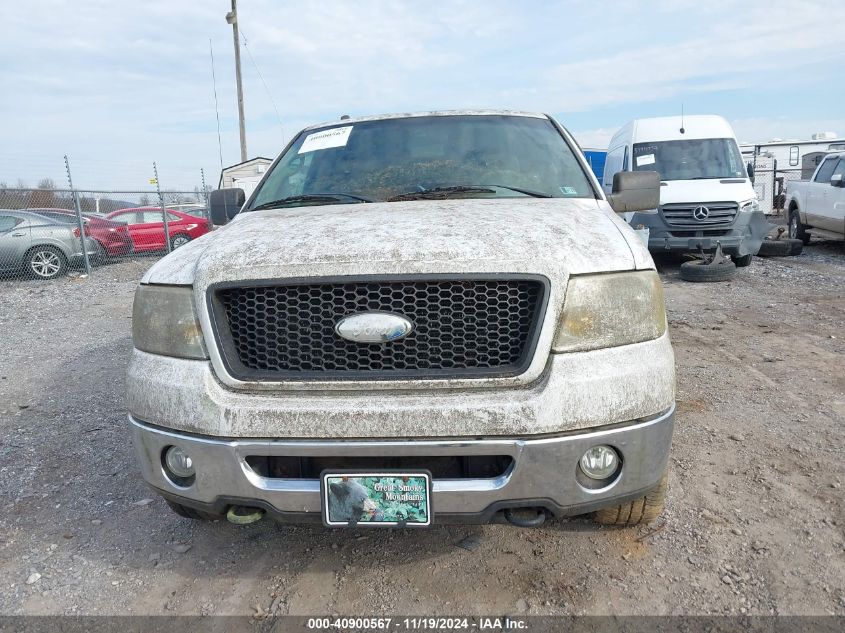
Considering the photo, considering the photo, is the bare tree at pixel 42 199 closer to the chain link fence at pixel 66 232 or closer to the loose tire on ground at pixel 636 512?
the chain link fence at pixel 66 232

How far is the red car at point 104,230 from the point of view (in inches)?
531

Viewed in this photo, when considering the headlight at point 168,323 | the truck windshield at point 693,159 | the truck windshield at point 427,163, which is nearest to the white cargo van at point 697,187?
the truck windshield at point 693,159

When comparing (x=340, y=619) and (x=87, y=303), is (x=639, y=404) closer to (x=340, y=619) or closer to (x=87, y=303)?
(x=340, y=619)

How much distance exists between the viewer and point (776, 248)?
40.6 ft

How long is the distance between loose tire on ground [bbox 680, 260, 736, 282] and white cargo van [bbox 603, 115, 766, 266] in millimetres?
734

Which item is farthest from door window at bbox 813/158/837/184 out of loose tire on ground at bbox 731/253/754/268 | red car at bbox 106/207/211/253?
red car at bbox 106/207/211/253

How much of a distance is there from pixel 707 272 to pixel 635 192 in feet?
22.2

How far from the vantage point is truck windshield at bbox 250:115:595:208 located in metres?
3.22

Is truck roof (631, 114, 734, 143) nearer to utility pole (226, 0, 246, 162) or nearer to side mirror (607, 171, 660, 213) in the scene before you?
side mirror (607, 171, 660, 213)

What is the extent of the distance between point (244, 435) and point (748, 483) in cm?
252

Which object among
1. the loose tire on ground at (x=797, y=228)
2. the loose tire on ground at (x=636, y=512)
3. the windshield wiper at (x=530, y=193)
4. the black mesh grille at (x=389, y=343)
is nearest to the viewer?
the black mesh grille at (x=389, y=343)

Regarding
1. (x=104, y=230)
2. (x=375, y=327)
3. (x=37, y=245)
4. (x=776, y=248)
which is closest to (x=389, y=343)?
(x=375, y=327)

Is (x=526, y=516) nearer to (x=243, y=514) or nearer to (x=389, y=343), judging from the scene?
(x=389, y=343)

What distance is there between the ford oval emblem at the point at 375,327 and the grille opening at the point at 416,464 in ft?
1.32
